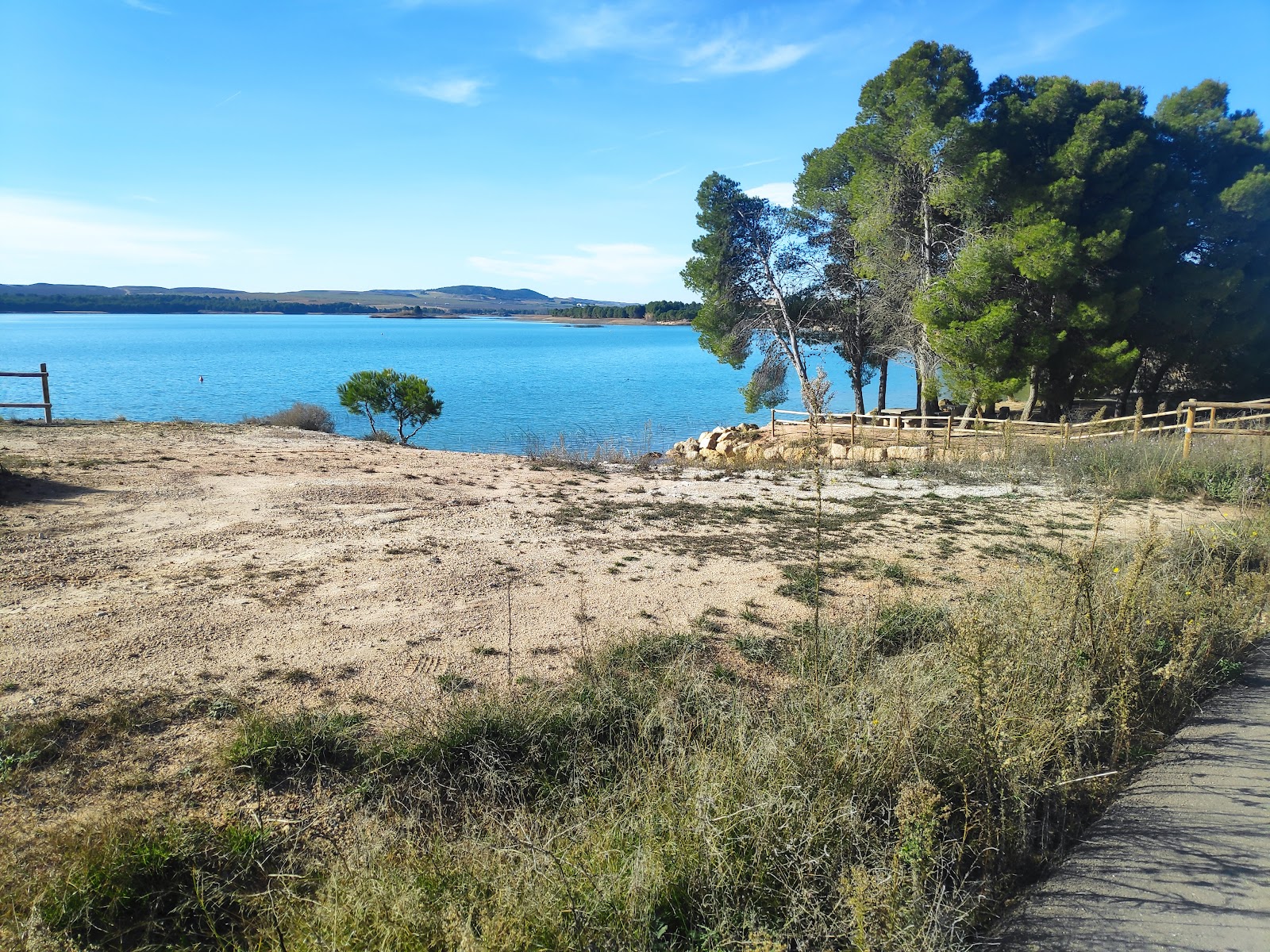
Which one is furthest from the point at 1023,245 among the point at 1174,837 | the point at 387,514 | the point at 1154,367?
the point at 1174,837

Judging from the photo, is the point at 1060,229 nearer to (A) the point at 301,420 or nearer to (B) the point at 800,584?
(B) the point at 800,584

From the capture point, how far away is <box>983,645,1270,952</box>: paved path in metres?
3.01

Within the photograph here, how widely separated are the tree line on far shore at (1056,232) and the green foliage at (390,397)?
49.3ft

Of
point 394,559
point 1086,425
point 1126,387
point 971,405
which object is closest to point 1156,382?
point 1126,387

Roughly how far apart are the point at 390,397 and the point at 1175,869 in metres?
23.5

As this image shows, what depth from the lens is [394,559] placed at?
26.1ft

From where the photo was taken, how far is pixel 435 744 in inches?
164

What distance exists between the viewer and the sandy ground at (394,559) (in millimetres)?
5352

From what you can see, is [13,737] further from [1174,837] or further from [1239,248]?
[1239,248]

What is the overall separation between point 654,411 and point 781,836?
39260 mm

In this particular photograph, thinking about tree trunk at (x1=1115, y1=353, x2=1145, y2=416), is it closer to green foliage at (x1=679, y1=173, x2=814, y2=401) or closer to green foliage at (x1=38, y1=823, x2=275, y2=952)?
green foliage at (x1=679, y1=173, x2=814, y2=401)

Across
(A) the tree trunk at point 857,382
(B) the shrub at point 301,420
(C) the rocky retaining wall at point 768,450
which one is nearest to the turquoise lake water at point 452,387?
(C) the rocky retaining wall at point 768,450

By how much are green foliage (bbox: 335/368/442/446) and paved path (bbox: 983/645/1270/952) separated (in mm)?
21975

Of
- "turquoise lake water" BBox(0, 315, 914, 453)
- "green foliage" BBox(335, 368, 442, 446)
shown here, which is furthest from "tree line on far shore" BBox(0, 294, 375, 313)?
"green foliage" BBox(335, 368, 442, 446)
